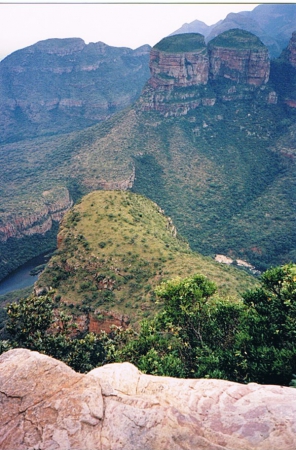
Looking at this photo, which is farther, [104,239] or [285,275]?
[104,239]

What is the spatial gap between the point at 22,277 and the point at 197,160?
51400mm

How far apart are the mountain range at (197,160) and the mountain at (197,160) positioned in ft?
0.93

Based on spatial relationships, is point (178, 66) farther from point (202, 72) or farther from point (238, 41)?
point (238, 41)

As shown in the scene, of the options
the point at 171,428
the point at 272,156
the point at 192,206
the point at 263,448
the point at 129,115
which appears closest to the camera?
the point at 263,448

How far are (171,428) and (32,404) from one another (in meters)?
3.74

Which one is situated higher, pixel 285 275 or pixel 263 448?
pixel 263 448

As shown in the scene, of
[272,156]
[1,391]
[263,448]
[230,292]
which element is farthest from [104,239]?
[272,156]

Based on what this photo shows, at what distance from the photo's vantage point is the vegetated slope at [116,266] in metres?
36.2

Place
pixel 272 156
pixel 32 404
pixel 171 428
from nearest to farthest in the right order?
pixel 171 428
pixel 32 404
pixel 272 156

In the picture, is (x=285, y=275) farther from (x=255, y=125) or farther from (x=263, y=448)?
(x=255, y=125)

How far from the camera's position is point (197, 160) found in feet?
312

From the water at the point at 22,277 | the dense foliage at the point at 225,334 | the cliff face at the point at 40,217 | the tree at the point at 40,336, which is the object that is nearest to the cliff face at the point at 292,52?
the cliff face at the point at 40,217

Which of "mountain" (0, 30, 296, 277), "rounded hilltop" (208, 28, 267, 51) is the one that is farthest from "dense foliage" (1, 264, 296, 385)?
"rounded hilltop" (208, 28, 267, 51)

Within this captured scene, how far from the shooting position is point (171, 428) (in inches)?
357
